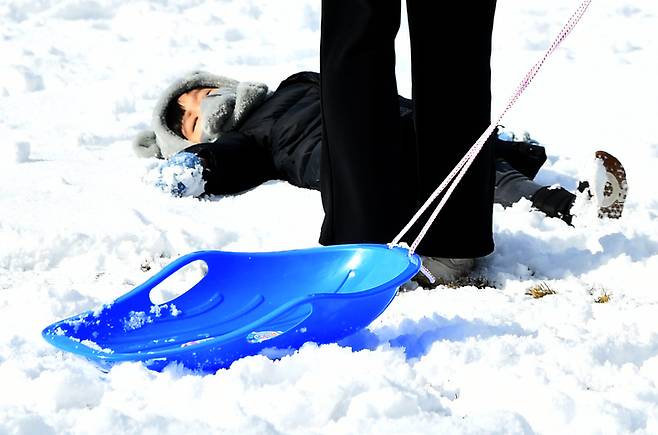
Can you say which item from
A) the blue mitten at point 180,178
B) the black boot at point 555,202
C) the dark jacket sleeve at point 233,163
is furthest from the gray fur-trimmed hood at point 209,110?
the black boot at point 555,202

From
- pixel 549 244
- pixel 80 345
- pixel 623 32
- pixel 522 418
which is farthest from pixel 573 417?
pixel 623 32

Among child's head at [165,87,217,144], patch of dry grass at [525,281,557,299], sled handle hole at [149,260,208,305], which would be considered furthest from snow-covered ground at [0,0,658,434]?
child's head at [165,87,217,144]

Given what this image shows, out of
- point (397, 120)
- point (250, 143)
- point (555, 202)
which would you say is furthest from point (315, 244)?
point (250, 143)

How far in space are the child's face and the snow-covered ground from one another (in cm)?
26

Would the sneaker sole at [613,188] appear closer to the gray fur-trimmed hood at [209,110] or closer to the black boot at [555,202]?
the black boot at [555,202]

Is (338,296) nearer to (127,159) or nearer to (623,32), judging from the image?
(127,159)

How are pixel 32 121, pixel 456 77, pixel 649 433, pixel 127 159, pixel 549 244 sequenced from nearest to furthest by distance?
pixel 649 433, pixel 456 77, pixel 549 244, pixel 127 159, pixel 32 121

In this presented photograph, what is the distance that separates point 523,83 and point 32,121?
9.89ft

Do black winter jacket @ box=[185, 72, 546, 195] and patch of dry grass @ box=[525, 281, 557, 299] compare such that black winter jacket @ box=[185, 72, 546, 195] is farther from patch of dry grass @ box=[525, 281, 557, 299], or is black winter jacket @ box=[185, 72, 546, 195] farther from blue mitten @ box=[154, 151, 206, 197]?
patch of dry grass @ box=[525, 281, 557, 299]

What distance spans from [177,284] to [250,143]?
1.31 m

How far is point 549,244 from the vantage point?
2.69 m

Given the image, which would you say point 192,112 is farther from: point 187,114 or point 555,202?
point 555,202

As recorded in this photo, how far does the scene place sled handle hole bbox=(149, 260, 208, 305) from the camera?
235 cm

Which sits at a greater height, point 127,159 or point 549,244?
point 549,244
